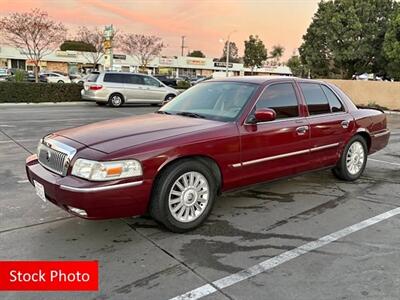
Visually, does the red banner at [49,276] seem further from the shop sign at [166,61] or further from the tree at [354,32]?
the shop sign at [166,61]

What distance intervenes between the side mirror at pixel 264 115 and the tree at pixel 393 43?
20.3 metres

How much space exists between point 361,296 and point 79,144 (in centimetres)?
277

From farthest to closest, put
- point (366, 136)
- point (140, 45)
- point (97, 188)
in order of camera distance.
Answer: point (140, 45), point (366, 136), point (97, 188)

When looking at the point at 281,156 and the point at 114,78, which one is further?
the point at 114,78

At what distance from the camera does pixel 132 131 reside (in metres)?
4.13

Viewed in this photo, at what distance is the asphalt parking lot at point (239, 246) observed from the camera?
10.2ft

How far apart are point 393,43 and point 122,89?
48.7ft

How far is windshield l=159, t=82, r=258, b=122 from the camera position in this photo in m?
4.67

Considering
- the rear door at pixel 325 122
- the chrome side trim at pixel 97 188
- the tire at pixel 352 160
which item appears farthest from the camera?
the tire at pixel 352 160

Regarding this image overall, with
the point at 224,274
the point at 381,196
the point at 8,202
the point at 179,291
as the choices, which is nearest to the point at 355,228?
the point at 381,196

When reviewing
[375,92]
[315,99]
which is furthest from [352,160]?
[375,92]

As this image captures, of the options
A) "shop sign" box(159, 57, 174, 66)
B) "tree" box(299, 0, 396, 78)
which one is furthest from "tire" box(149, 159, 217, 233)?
"shop sign" box(159, 57, 174, 66)

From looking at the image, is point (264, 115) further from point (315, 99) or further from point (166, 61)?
point (166, 61)

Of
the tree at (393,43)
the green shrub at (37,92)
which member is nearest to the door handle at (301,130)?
the green shrub at (37,92)
